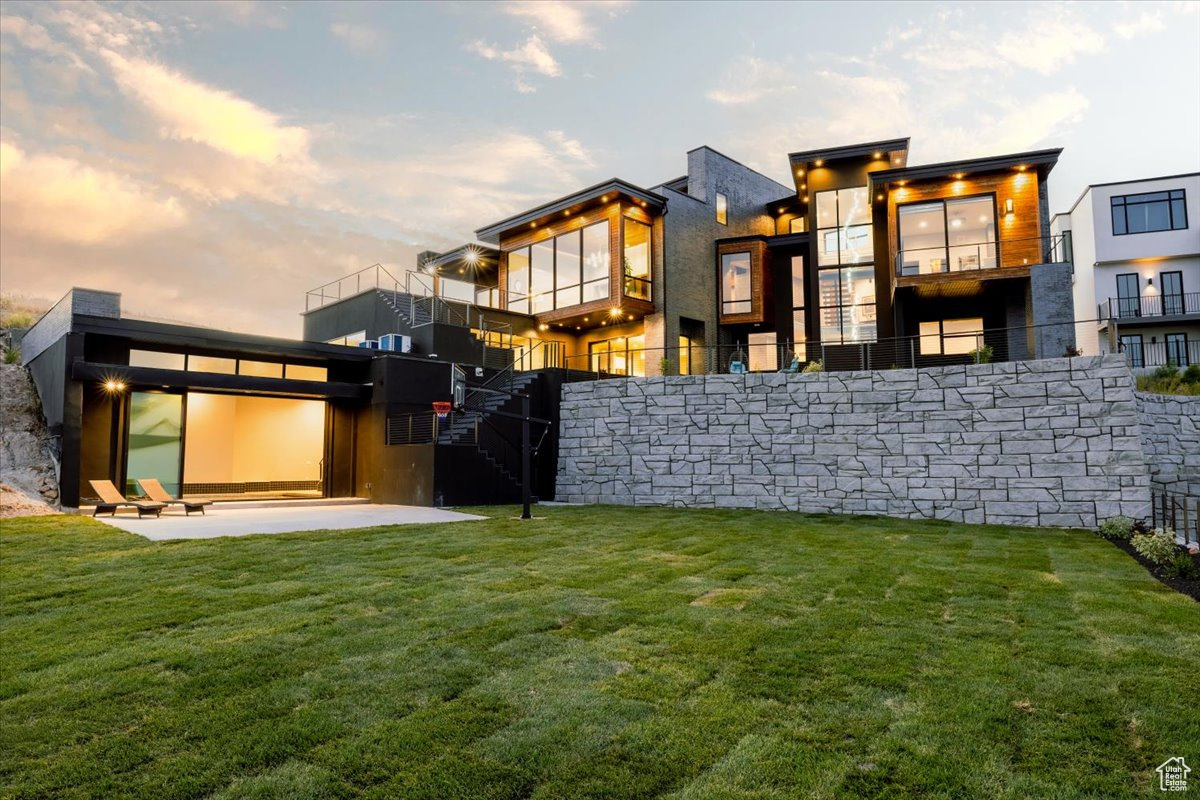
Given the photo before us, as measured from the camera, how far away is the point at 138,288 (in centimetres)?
3506

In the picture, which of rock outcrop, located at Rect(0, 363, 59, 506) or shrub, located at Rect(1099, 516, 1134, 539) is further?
rock outcrop, located at Rect(0, 363, 59, 506)

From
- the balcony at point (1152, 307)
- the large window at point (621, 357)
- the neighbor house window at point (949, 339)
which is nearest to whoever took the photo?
the neighbor house window at point (949, 339)

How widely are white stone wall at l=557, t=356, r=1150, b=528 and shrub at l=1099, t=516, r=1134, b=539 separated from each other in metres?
0.72

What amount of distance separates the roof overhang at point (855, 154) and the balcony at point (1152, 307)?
1494 centimetres

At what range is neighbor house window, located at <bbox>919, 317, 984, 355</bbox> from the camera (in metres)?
22.1

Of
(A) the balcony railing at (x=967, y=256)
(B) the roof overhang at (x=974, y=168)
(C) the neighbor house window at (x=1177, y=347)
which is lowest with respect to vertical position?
(C) the neighbor house window at (x=1177, y=347)

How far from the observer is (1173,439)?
1599cm

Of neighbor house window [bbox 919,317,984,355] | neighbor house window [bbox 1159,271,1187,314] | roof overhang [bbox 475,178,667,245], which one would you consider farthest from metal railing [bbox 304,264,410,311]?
neighbor house window [bbox 1159,271,1187,314]

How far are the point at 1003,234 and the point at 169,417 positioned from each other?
25.9 meters

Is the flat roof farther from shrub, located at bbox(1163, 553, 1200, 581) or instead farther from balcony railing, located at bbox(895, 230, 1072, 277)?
shrub, located at bbox(1163, 553, 1200, 581)

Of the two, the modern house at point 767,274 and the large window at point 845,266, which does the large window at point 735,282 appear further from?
the large window at point 845,266

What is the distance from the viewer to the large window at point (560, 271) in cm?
2386

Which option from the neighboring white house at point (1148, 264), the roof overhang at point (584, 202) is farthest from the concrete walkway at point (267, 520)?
the neighboring white house at point (1148, 264)

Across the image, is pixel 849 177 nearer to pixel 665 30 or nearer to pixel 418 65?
pixel 665 30
